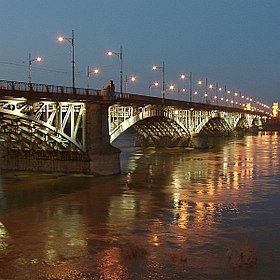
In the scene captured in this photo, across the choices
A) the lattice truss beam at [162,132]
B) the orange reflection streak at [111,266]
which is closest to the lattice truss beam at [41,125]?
the orange reflection streak at [111,266]

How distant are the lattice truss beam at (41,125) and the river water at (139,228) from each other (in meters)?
3.21

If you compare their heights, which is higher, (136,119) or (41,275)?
(136,119)

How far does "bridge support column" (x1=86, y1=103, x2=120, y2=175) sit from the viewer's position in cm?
4100

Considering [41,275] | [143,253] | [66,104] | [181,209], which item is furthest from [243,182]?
[41,275]

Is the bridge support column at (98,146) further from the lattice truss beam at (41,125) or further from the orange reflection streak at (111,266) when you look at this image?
the orange reflection streak at (111,266)

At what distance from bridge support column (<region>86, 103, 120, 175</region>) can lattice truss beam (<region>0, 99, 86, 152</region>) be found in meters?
0.57

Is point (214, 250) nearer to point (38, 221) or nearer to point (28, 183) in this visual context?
point (38, 221)

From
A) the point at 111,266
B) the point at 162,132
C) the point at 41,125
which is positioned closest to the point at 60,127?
the point at 41,125

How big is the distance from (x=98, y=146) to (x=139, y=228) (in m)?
20.1

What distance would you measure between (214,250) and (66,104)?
2522cm

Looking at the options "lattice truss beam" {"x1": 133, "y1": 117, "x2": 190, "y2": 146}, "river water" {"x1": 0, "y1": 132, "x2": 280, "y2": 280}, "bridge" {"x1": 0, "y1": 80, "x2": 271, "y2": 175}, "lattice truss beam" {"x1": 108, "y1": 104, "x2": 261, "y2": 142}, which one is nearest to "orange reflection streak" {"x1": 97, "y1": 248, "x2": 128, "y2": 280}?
"river water" {"x1": 0, "y1": 132, "x2": 280, "y2": 280}

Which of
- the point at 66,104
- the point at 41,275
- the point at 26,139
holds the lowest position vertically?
the point at 41,275

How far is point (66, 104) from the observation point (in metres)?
40.8

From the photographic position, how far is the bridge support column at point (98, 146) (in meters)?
41.0
